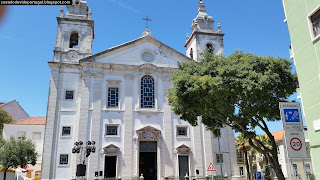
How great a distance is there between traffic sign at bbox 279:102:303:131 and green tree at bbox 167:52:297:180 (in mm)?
6521

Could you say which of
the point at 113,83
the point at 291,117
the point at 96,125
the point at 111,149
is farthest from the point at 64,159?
the point at 291,117

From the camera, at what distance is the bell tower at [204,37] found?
30328 mm

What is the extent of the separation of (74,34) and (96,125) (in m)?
9.96

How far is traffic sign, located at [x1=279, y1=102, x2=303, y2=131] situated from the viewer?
8609 mm

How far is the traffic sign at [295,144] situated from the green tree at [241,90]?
7.09 m

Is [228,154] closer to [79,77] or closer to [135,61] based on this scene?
[135,61]

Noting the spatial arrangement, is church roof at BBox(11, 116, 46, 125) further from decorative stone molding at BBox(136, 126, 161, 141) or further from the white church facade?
decorative stone molding at BBox(136, 126, 161, 141)

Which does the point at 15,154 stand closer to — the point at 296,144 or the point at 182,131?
the point at 182,131

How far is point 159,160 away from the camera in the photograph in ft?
80.5

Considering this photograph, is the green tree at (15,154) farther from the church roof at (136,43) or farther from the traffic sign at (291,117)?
the traffic sign at (291,117)

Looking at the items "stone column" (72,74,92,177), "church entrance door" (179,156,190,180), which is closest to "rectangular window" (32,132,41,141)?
"stone column" (72,74,92,177)

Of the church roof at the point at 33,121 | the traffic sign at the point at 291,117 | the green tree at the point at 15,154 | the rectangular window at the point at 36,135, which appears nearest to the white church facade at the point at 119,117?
the green tree at the point at 15,154

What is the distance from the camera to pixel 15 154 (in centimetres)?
2439

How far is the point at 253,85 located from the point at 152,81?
1289cm
